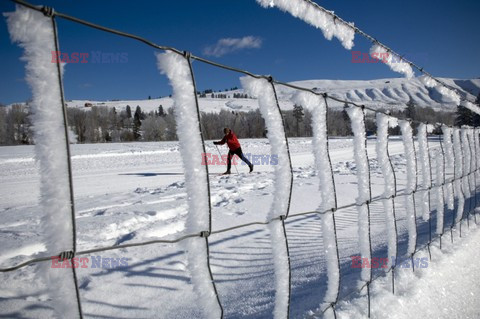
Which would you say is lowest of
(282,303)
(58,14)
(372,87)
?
(282,303)

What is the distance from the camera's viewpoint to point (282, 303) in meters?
1.17

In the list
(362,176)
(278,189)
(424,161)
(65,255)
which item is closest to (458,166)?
(424,161)

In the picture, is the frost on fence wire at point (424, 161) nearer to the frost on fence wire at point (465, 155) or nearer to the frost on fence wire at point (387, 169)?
the frost on fence wire at point (387, 169)

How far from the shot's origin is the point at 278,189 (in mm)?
1172

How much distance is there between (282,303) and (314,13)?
1.58 metres

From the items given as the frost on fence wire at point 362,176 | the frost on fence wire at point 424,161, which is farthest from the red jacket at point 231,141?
the frost on fence wire at point 362,176

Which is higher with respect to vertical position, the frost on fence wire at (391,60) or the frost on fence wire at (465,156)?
the frost on fence wire at (391,60)

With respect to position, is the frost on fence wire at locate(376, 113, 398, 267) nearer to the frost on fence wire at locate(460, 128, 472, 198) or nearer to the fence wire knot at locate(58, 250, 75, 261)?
the fence wire knot at locate(58, 250, 75, 261)

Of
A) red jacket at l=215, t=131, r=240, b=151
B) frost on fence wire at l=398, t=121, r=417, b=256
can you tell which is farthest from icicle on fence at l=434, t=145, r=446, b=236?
red jacket at l=215, t=131, r=240, b=151

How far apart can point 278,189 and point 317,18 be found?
43.1 inches

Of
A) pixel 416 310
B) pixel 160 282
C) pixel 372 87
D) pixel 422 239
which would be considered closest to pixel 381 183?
pixel 422 239

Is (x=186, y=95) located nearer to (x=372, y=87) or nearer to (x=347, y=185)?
(x=347, y=185)

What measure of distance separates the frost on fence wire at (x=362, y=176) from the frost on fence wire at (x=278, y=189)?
0.60 m

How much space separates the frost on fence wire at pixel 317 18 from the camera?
1.43m
